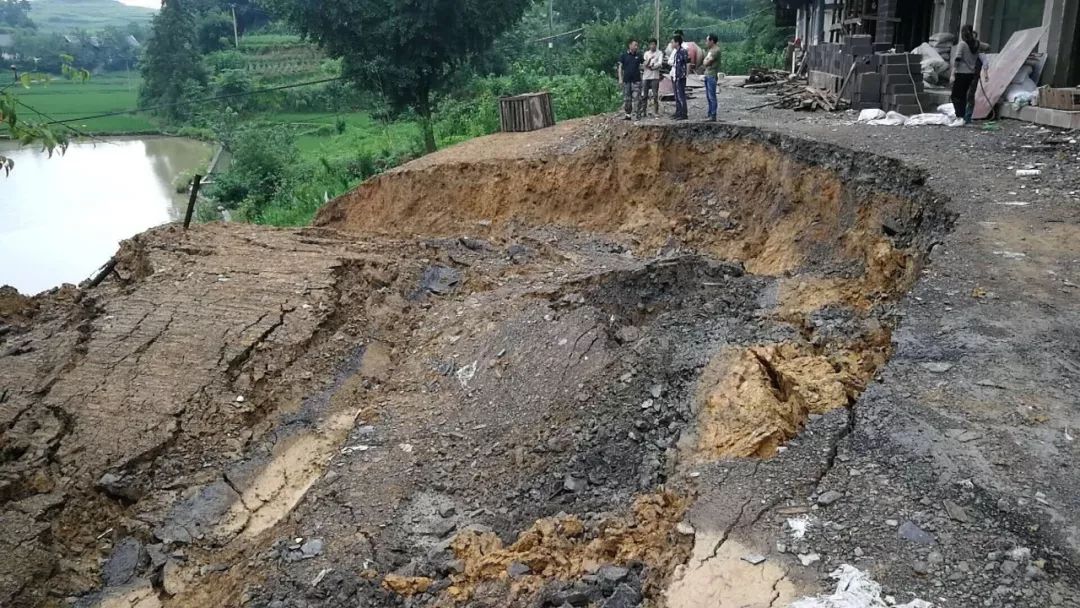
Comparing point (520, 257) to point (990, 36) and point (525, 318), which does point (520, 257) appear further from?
point (990, 36)

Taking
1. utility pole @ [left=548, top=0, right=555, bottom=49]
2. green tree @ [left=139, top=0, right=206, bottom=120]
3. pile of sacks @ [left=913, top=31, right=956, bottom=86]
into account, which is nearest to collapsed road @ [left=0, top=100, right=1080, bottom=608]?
pile of sacks @ [left=913, top=31, right=956, bottom=86]

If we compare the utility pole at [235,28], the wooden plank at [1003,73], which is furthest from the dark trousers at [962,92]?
the utility pole at [235,28]

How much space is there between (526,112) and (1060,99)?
7.78m

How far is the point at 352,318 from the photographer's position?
8.45 metres

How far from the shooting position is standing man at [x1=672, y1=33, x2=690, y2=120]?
37.1 feet

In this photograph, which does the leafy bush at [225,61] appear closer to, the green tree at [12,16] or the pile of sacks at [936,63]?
the pile of sacks at [936,63]

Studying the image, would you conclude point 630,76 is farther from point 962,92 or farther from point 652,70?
point 962,92

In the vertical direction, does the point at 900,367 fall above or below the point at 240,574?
above

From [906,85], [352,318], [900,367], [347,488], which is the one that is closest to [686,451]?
[900,367]

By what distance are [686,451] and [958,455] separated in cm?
152

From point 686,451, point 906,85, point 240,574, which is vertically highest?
point 906,85

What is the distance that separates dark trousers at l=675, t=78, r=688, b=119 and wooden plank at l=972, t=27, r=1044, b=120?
12.7 ft

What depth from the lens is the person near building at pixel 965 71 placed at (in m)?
9.64

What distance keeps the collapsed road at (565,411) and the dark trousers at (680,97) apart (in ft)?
2.71
